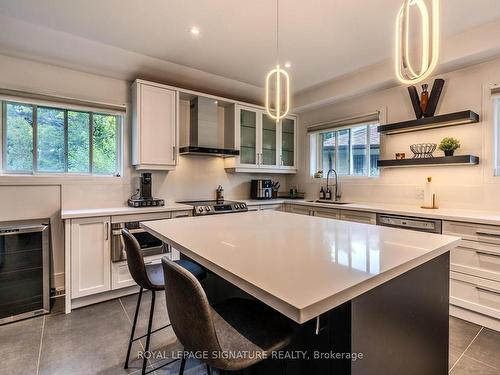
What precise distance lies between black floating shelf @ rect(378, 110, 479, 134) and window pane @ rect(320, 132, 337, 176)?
101 centimetres

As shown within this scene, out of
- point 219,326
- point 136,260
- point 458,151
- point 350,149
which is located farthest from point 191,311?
point 350,149

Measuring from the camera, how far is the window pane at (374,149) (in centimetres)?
367

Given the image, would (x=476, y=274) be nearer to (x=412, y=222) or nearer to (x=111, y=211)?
(x=412, y=222)

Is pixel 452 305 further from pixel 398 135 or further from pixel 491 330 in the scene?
pixel 398 135

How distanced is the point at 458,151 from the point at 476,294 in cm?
143

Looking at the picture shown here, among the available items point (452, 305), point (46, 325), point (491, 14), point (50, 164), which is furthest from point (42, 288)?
point (491, 14)

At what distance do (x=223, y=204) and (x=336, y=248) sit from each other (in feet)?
7.68

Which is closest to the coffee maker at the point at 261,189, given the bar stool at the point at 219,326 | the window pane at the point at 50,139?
the window pane at the point at 50,139

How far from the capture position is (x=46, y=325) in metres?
2.31

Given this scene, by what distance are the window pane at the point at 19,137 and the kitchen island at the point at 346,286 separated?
2192 mm

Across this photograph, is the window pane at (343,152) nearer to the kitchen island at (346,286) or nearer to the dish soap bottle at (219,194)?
the dish soap bottle at (219,194)

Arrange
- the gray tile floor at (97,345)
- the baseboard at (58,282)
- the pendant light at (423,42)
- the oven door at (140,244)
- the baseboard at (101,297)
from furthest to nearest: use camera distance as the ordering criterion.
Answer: the baseboard at (58,282) → the oven door at (140,244) → the baseboard at (101,297) → the gray tile floor at (97,345) → the pendant light at (423,42)

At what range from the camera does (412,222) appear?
2.63 m

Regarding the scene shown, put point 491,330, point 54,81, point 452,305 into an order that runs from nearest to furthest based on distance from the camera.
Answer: point 491,330 < point 452,305 < point 54,81
